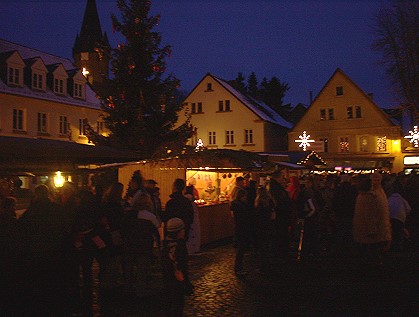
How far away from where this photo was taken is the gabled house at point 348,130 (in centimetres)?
4203

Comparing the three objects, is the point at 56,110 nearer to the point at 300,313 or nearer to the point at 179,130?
the point at 179,130

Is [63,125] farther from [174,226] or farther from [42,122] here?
[174,226]

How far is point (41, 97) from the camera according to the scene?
109 feet

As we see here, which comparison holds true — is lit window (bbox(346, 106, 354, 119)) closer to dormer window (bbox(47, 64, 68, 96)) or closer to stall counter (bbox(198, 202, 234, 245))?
dormer window (bbox(47, 64, 68, 96))

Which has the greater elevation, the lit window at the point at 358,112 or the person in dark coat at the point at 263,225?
the lit window at the point at 358,112

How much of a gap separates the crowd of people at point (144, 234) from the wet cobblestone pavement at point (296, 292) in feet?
1.54

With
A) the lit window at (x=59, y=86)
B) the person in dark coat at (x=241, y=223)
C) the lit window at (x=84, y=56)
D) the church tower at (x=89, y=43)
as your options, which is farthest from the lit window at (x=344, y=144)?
the lit window at (x=84, y=56)

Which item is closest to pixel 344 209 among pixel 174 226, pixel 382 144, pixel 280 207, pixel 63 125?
pixel 280 207

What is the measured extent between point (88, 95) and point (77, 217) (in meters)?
32.3

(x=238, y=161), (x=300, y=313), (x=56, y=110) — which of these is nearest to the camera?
(x=300, y=313)

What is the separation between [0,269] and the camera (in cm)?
572

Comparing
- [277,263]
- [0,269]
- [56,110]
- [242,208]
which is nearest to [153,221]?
[242,208]

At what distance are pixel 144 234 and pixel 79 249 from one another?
1.27m

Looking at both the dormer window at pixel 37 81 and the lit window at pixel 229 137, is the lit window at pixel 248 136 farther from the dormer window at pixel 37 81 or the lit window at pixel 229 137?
the dormer window at pixel 37 81
